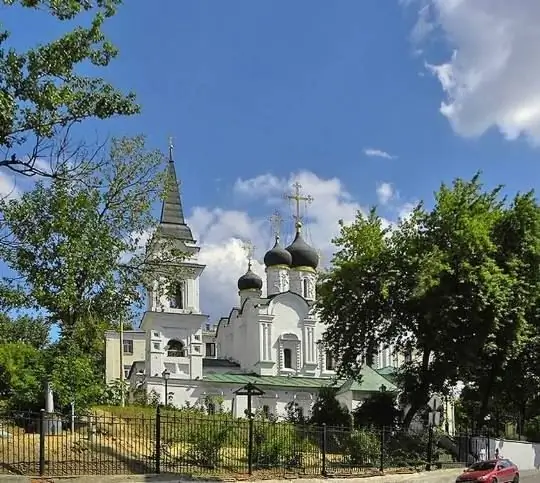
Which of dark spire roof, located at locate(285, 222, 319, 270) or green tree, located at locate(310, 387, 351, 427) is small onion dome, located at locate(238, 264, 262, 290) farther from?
green tree, located at locate(310, 387, 351, 427)

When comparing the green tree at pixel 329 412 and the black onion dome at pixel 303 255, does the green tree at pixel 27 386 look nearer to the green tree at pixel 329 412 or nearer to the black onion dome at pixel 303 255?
the green tree at pixel 329 412

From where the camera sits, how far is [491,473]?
2492 cm

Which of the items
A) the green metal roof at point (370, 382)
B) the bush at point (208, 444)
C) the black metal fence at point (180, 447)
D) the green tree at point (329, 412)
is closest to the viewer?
the black metal fence at point (180, 447)

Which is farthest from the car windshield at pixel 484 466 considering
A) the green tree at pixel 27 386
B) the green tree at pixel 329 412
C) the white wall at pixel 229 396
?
the white wall at pixel 229 396

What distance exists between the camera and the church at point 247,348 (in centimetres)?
5556

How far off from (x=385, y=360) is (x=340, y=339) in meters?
34.1

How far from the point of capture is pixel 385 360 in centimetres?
6794

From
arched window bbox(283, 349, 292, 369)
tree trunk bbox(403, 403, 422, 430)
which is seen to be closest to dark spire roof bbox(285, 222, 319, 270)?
arched window bbox(283, 349, 292, 369)

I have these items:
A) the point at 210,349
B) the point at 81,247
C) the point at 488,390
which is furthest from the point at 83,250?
the point at 210,349

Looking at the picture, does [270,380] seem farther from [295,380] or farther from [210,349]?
[210,349]

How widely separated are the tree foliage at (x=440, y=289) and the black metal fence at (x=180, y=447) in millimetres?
7369

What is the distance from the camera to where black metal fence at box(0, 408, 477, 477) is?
1780cm

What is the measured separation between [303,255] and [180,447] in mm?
48591

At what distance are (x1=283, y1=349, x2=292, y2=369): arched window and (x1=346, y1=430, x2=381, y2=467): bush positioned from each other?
38350mm
